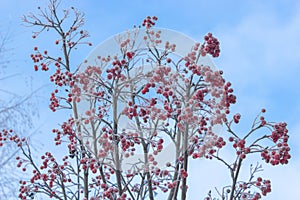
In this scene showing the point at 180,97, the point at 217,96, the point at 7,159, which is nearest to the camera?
the point at 217,96

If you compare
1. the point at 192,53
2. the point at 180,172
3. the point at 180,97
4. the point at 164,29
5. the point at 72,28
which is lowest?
the point at 180,172

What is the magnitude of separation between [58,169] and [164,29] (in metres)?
1.04

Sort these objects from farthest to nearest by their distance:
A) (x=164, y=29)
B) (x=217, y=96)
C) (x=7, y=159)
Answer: (x=7, y=159), (x=164, y=29), (x=217, y=96)

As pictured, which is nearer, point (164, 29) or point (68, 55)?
point (164, 29)

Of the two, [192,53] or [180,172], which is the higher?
[192,53]

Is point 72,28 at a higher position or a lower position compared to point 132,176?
higher

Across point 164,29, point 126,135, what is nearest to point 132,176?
point 126,135

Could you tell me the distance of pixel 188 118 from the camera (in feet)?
6.73

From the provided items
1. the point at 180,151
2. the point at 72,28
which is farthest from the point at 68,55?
the point at 180,151

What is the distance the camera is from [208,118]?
2162 millimetres

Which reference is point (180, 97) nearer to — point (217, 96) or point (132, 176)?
point (217, 96)

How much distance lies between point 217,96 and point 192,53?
0.92 feet

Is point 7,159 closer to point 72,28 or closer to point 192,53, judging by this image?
point 72,28

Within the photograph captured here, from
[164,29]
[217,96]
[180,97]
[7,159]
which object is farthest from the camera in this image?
[7,159]
